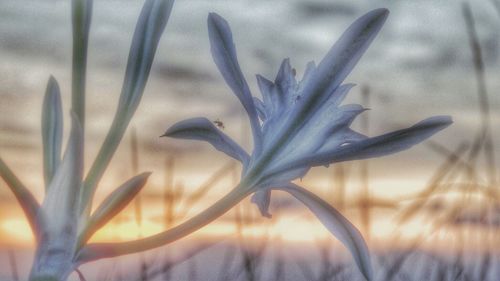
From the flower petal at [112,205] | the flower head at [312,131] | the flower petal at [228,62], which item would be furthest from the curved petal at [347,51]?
the flower petal at [112,205]

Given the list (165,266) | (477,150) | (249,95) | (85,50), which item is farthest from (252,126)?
(477,150)

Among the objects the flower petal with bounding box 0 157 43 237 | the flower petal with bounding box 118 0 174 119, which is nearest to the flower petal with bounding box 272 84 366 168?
the flower petal with bounding box 118 0 174 119

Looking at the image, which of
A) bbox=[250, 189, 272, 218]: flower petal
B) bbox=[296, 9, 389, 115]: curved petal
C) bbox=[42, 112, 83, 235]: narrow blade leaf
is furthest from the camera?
bbox=[250, 189, 272, 218]: flower petal

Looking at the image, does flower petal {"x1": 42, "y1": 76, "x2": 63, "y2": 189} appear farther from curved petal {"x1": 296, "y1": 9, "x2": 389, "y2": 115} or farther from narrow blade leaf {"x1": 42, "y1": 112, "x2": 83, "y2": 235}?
curved petal {"x1": 296, "y1": 9, "x2": 389, "y2": 115}

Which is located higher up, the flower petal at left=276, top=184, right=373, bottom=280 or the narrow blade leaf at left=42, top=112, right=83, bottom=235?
the narrow blade leaf at left=42, top=112, right=83, bottom=235

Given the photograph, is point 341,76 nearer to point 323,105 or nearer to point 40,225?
point 323,105

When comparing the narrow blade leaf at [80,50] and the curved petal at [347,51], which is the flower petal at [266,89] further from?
the narrow blade leaf at [80,50]

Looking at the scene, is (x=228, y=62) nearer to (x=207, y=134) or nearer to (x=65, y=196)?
(x=207, y=134)
